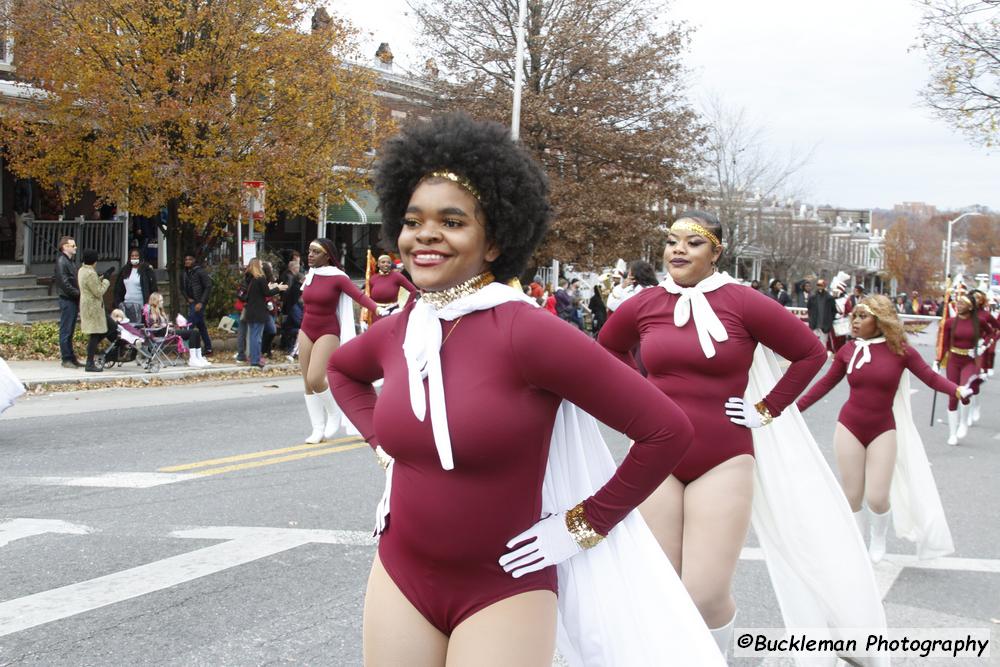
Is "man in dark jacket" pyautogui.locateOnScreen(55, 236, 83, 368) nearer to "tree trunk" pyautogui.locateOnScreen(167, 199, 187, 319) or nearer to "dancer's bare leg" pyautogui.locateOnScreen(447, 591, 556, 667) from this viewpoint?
"tree trunk" pyautogui.locateOnScreen(167, 199, 187, 319)

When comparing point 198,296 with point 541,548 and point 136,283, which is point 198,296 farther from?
point 541,548

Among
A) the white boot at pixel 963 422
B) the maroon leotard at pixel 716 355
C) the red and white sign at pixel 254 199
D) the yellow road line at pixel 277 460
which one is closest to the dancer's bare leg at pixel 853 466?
the maroon leotard at pixel 716 355

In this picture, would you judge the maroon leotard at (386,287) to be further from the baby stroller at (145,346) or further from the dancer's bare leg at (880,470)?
the dancer's bare leg at (880,470)

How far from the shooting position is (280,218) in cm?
3253

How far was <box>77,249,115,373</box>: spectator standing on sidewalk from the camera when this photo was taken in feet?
48.5

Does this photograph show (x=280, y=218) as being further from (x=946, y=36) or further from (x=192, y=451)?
(x=192, y=451)

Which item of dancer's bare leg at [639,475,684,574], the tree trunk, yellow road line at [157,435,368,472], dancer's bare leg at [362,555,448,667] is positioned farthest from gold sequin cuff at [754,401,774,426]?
the tree trunk

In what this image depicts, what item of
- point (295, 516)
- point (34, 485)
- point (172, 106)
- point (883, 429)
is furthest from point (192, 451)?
point (172, 106)

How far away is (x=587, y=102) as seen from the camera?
28062 millimetres

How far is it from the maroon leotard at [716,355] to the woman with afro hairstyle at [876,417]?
181 centimetres

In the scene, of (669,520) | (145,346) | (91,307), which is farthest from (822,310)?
(669,520)

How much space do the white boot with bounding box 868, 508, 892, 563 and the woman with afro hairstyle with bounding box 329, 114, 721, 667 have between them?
4.34 m

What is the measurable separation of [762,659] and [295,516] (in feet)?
11.7

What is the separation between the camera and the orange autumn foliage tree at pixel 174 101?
17078mm
